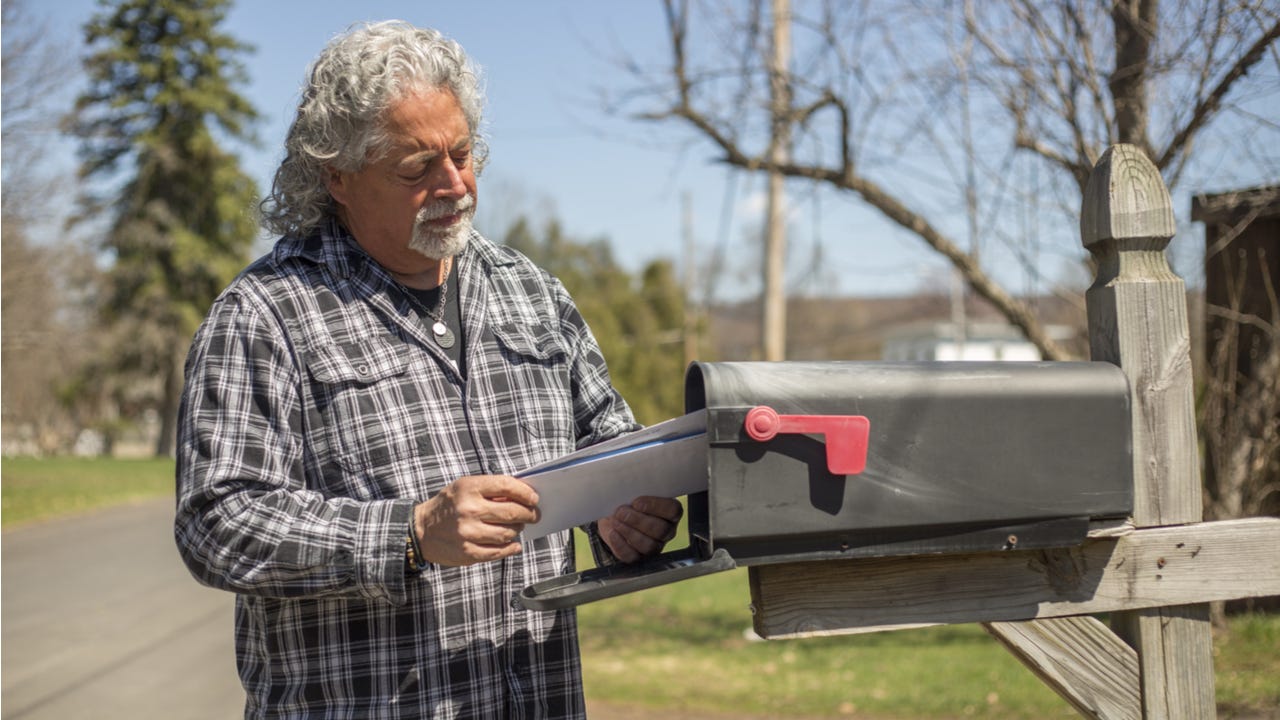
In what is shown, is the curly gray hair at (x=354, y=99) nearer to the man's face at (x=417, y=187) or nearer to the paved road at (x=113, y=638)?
the man's face at (x=417, y=187)

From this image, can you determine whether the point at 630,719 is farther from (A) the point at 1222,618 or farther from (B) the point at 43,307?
(B) the point at 43,307

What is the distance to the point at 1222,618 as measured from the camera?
6270mm

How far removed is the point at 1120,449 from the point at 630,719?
14.8ft

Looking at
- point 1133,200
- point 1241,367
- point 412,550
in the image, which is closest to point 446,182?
point 412,550

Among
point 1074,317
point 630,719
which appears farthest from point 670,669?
point 1074,317

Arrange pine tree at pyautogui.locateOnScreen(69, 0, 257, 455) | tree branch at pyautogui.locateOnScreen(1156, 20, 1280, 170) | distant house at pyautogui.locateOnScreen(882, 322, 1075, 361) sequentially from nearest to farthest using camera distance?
tree branch at pyautogui.locateOnScreen(1156, 20, 1280, 170) < pine tree at pyautogui.locateOnScreen(69, 0, 257, 455) < distant house at pyautogui.locateOnScreen(882, 322, 1075, 361)

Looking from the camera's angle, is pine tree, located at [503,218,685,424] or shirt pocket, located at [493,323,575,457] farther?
pine tree, located at [503,218,685,424]

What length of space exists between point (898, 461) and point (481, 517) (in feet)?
1.95

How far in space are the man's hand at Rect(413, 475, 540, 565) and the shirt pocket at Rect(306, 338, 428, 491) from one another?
273 mm

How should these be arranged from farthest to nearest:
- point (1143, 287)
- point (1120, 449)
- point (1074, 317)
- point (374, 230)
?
point (1074, 317)
point (374, 230)
point (1143, 287)
point (1120, 449)

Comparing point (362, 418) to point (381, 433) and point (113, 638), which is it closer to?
point (381, 433)

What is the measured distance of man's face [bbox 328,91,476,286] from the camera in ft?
6.56

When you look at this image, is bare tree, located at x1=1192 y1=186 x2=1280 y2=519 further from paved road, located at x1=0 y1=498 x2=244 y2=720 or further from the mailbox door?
paved road, located at x1=0 y1=498 x2=244 y2=720

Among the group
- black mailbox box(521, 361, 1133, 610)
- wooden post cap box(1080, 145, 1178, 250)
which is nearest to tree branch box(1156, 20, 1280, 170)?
wooden post cap box(1080, 145, 1178, 250)
